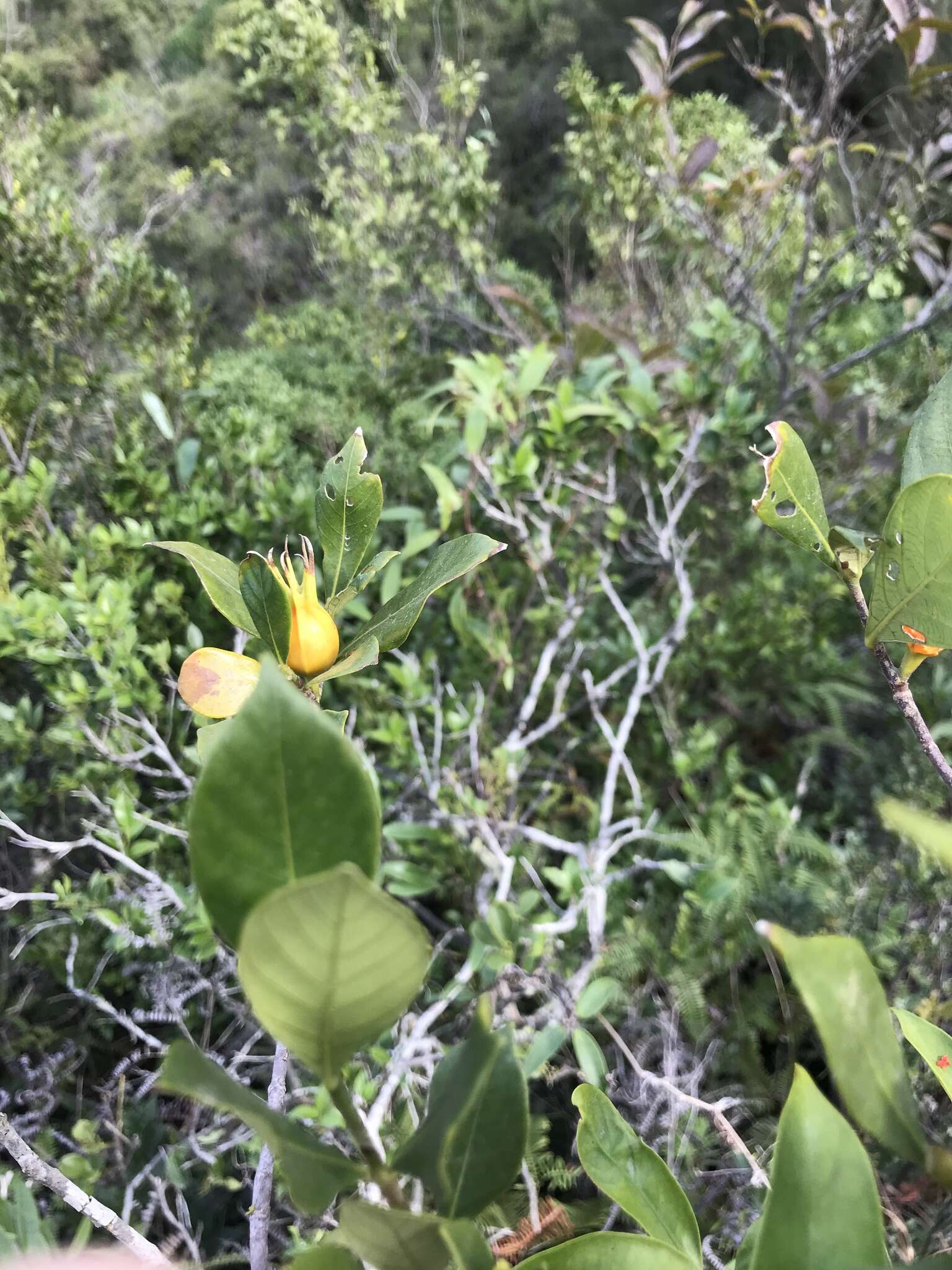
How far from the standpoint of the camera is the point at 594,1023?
108 cm

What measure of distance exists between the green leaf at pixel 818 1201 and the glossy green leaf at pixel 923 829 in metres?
0.09

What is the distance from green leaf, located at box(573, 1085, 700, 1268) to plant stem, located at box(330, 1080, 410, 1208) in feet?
0.36

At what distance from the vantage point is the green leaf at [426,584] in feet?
1.07

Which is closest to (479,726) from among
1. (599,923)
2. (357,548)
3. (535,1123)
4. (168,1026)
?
(599,923)

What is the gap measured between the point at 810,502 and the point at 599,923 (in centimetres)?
76

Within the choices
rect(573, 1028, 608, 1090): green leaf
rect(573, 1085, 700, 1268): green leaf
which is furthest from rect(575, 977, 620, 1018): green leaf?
rect(573, 1085, 700, 1268): green leaf

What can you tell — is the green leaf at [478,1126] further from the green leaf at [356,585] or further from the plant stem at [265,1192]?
the green leaf at [356,585]

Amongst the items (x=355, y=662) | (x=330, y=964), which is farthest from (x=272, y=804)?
(x=355, y=662)

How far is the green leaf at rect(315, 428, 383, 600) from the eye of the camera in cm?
38

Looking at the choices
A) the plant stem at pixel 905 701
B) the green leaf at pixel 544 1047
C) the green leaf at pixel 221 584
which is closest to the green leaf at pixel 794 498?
the plant stem at pixel 905 701

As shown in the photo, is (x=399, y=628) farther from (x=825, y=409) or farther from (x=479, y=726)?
(x=825, y=409)

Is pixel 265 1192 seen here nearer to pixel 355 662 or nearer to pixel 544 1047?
pixel 355 662

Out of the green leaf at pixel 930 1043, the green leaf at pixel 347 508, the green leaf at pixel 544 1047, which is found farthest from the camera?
the green leaf at pixel 544 1047

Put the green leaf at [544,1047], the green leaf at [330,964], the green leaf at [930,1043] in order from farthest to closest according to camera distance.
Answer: the green leaf at [544,1047]
the green leaf at [930,1043]
the green leaf at [330,964]
